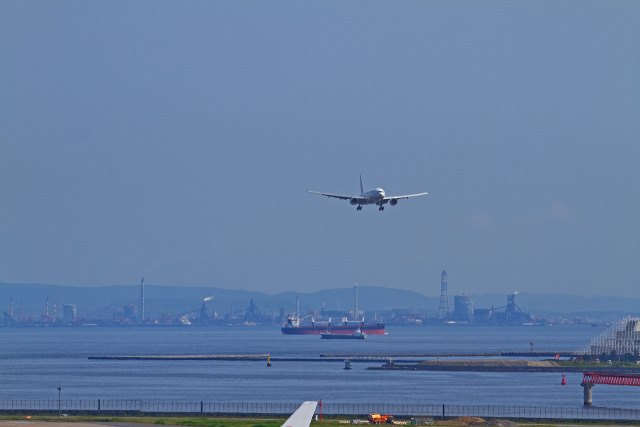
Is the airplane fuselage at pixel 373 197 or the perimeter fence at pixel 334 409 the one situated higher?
the airplane fuselage at pixel 373 197

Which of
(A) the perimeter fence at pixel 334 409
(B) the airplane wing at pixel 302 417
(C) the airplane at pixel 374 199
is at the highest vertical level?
(C) the airplane at pixel 374 199

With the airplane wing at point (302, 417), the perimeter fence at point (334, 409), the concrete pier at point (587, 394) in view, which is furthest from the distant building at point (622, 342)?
the airplane wing at point (302, 417)

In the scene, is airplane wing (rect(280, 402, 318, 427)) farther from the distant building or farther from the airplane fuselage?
the distant building

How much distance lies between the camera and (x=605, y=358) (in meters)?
182

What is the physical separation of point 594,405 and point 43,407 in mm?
64993

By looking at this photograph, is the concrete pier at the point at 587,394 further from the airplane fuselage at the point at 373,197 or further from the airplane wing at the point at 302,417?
the airplane wing at the point at 302,417

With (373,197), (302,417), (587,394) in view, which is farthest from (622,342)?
(302,417)

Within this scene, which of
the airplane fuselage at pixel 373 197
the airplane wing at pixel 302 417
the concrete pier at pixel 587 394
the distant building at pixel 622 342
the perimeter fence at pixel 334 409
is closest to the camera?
the airplane wing at pixel 302 417

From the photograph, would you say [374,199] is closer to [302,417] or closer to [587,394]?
[587,394]

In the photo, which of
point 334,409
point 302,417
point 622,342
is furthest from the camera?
point 622,342

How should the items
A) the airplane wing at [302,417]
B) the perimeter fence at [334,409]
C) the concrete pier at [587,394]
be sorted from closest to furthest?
the airplane wing at [302,417] → the perimeter fence at [334,409] → the concrete pier at [587,394]

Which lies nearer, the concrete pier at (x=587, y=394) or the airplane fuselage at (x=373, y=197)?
the airplane fuselage at (x=373, y=197)

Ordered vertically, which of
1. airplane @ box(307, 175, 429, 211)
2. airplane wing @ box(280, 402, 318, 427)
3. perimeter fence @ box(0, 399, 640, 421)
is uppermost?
airplane @ box(307, 175, 429, 211)

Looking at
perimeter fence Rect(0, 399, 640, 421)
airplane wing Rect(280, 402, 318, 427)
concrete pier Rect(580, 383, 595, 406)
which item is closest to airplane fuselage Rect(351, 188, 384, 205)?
perimeter fence Rect(0, 399, 640, 421)
